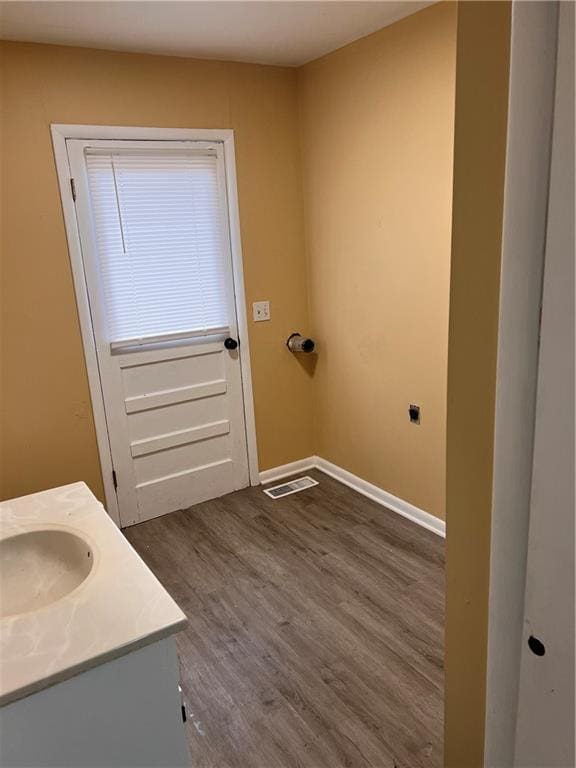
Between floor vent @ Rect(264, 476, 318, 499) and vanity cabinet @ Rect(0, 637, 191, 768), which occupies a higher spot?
vanity cabinet @ Rect(0, 637, 191, 768)

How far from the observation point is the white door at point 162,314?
278cm

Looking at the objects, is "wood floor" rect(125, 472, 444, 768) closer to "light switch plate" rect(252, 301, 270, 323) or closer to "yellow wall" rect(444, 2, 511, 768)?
"yellow wall" rect(444, 2, 511, 768)

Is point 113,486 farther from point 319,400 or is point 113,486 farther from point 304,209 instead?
point 304,209

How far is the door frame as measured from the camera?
2.62 metres

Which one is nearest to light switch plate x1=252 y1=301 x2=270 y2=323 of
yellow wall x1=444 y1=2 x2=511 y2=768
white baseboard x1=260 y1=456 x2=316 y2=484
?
white baseboard x1=260 y1=456 x2=316 y2=484

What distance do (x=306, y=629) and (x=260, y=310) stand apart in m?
1.82

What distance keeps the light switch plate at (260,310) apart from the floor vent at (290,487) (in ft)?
3.46

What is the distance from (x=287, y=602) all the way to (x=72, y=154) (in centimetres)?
230

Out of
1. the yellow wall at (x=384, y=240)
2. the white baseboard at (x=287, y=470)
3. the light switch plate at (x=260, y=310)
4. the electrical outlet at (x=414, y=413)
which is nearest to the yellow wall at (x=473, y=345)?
the yellow wall at (x=384, y=240)

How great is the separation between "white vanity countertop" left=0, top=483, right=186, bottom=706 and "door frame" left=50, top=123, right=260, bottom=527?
166cm

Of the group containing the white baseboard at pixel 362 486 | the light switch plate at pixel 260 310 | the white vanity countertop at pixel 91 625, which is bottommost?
the white baseboard at pixel 362 486

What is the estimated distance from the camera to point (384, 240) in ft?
9.20

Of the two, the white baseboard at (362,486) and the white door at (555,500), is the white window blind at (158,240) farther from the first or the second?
the white door at (555,500)

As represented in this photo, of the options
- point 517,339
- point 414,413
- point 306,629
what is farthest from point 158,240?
point 517,339
